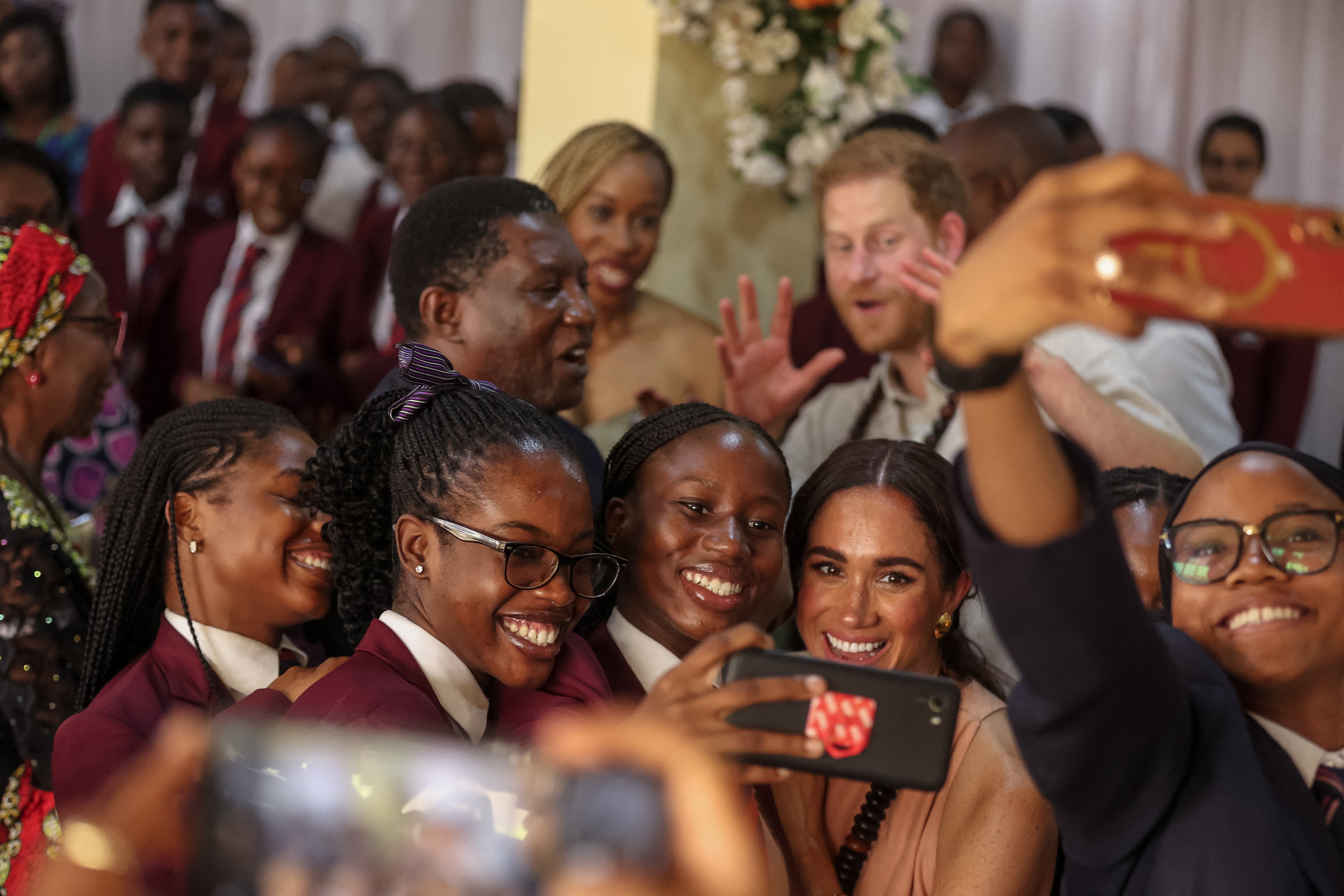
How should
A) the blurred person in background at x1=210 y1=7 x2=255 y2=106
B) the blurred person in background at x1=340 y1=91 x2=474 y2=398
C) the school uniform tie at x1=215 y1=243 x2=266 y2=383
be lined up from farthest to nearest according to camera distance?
the blurred person in background at x1=210 y1=7 x2=255 y2=106
the blurred person in background at x1=340 y1=91 x2=474 y2=398
the school uniform tie at x1=215 y1=243 x2=266 y2=383

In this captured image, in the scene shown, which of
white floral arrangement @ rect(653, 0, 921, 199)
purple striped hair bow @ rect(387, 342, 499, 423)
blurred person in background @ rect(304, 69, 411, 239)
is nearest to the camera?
purple striped hair bow @ rect(387, 342, 499, 423)

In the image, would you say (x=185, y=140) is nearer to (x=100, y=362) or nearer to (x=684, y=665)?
(x=100, y=362)

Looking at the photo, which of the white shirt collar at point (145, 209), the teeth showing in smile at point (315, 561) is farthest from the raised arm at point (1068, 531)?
the white shirt collar at point (145, 209)

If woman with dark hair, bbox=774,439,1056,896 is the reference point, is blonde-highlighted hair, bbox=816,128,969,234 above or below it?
above

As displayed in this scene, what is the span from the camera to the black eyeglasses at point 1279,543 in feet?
6.23

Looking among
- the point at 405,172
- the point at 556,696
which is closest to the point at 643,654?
the point at 556,696

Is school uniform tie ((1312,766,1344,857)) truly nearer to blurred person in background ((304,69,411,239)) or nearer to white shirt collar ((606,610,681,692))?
white shirt collar ((606,610,681,692))

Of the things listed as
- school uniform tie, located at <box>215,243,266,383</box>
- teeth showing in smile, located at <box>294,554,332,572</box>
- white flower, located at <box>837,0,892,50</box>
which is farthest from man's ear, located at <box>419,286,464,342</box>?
white flower, located at <box>837,0,892,50</box>

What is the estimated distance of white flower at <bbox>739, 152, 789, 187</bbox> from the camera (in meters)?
5.03

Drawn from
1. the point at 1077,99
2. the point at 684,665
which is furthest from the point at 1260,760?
the point at 1077,99

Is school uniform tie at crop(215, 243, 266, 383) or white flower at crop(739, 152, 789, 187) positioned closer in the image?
white flower at crop(739, 152, 789, 187)

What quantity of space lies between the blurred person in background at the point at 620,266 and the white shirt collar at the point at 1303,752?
84.3 inches

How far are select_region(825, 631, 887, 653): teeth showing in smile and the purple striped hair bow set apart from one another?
2.48 feet

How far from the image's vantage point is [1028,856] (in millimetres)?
2242
